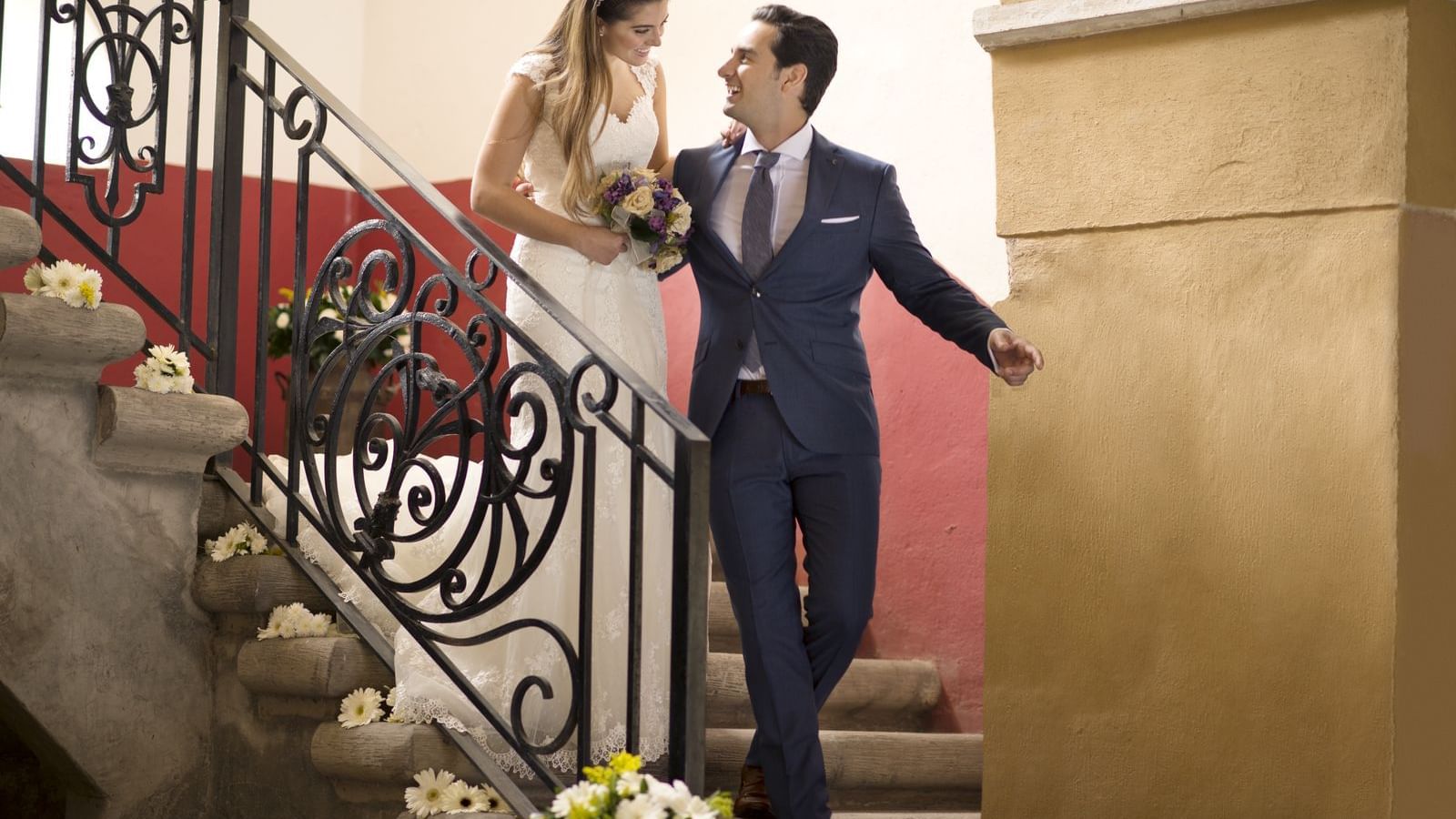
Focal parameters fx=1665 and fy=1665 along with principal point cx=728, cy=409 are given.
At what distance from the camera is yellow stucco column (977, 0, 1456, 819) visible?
347cm

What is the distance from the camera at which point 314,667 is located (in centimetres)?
351

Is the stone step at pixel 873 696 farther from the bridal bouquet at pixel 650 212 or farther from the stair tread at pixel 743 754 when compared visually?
the bridal bouquet at pixel 650 212

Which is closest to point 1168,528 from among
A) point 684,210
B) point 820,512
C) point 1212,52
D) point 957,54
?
Result: point 820,512

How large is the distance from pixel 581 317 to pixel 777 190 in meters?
0.52

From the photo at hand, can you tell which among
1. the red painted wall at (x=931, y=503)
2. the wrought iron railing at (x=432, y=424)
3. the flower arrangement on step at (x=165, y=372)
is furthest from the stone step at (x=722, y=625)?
the flower arrangement on step at (x=165, y=372)

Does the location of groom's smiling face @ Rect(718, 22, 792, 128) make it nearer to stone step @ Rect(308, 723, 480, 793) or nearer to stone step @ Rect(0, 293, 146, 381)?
stone step @ Rect(0, 293, 146, 381)

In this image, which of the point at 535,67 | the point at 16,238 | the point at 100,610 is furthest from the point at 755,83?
the point at 100,610

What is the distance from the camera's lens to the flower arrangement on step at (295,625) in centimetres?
364

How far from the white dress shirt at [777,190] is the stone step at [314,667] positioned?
1181mm

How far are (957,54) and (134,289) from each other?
270 centimetres

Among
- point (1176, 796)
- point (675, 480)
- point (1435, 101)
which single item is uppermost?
point (1435, 101)

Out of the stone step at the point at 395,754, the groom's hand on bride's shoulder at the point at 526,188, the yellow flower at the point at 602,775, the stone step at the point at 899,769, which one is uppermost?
the groom's hand on bride's shoulder at the point at 526,188

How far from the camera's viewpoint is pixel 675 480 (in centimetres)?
300

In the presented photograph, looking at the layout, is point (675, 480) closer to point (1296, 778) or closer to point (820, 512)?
point (820, 512)
